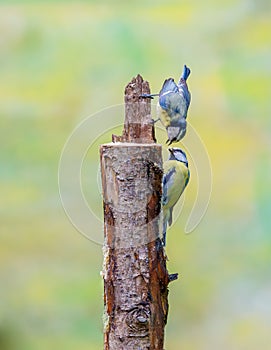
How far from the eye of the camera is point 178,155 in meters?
1.04

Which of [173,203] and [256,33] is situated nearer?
[173,203]

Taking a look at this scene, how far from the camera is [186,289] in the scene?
4.81 feet

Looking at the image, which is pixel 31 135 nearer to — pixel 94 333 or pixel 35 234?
pixel 35 234

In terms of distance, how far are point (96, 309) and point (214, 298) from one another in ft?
0.98

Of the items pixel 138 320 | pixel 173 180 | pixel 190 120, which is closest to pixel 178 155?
pixel 173 180

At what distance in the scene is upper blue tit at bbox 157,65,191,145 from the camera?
1003mm

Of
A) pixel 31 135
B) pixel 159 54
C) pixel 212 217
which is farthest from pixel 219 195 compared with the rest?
pixel 31 135

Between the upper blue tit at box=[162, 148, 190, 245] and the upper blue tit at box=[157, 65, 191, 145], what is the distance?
0.03 meters

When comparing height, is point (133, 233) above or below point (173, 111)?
below

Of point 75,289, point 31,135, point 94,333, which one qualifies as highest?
point 31,135

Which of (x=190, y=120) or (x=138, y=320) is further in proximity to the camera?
(x=190, y=120)

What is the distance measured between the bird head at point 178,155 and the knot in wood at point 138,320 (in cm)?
26

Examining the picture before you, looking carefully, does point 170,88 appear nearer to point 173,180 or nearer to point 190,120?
point 173,180

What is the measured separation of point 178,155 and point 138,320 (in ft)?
0.96
